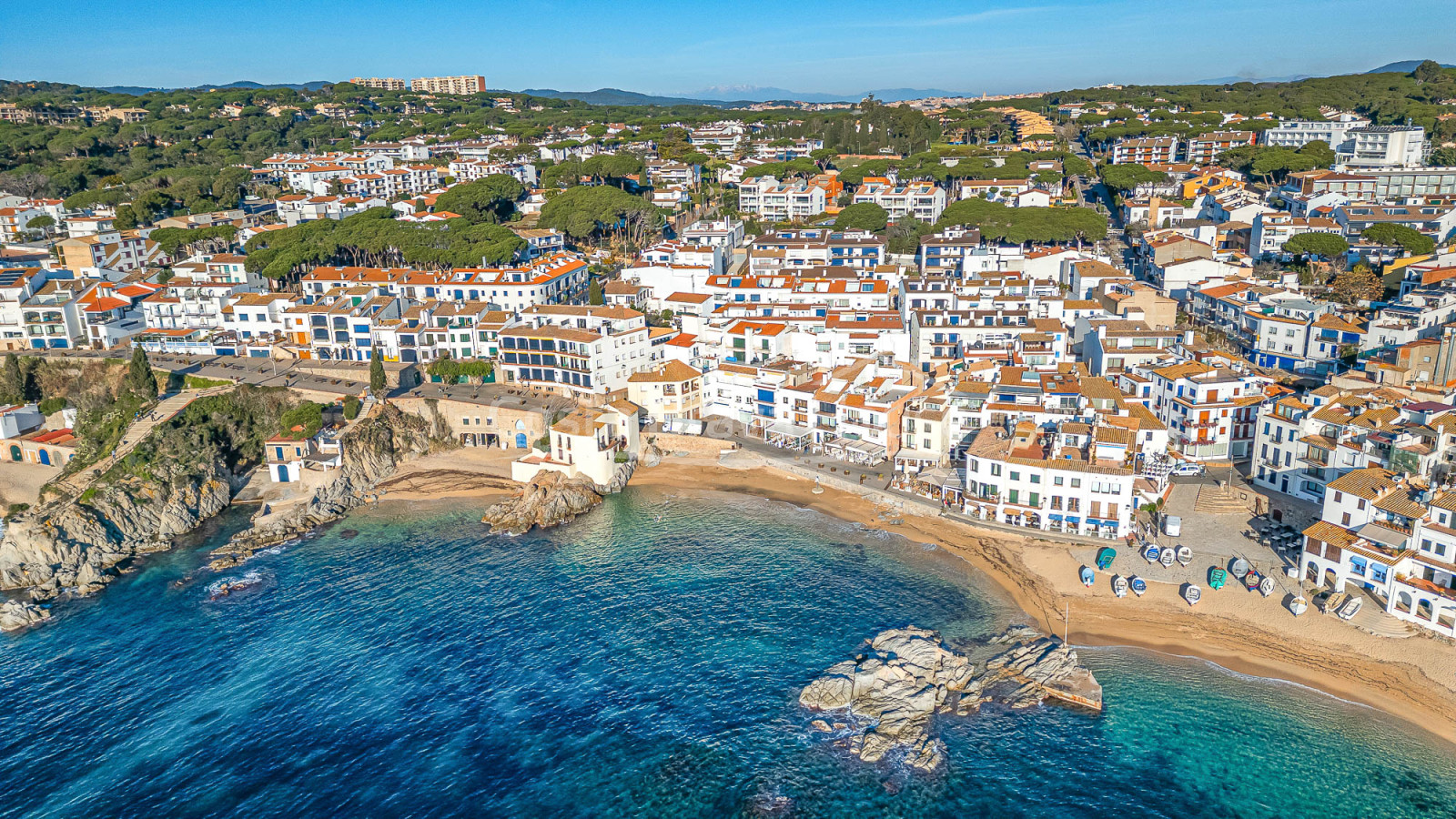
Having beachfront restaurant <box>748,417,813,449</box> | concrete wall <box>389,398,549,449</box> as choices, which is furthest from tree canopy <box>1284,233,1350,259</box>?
concrete wall <box>389,398,549,449</box>

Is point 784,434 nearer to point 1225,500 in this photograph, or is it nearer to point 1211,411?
point 1211,411

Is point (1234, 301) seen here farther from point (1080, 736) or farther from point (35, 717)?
point (35, 717)

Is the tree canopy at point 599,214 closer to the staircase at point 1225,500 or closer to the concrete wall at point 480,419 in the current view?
the concrete wall at point 480,419

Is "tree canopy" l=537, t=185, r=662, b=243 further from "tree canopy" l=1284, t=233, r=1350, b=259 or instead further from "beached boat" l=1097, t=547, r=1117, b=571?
"beached boat" l=1097, t=547, r=1117, b=571

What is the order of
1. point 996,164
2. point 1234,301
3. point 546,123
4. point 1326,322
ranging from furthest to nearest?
point 546,123
point 996,164
point 1234,301
point 1326,322

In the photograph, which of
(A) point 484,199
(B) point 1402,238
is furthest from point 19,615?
(B) point 1402,238

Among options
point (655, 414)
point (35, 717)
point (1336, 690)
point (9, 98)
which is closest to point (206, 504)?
point (35, 717)
